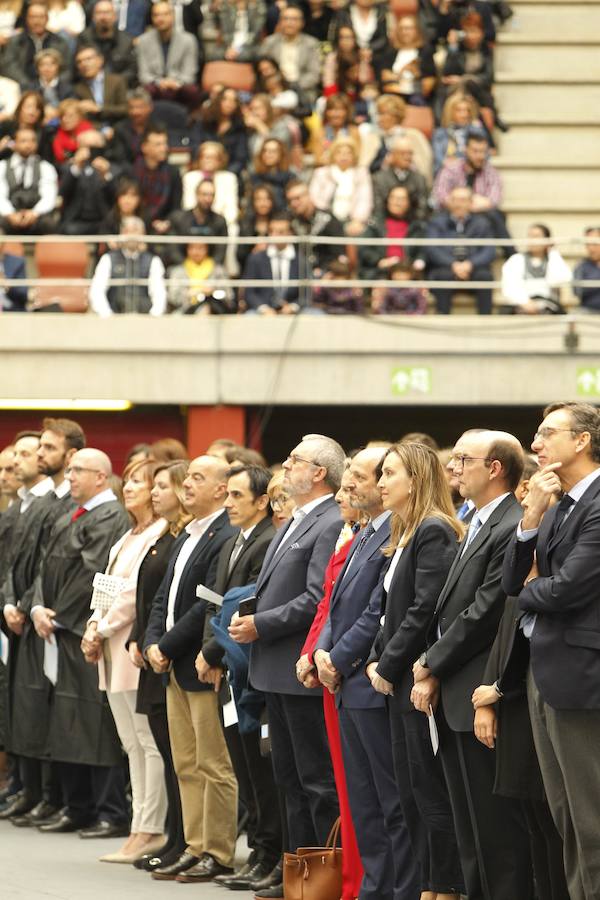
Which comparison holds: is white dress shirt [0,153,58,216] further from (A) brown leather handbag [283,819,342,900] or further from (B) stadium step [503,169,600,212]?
(A) brown leather handbag [283,819,342,900]

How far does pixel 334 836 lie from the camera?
728cm

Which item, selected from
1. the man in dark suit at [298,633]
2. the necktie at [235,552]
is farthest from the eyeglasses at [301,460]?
the necktie at [235,552]

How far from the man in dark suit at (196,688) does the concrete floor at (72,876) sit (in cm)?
20

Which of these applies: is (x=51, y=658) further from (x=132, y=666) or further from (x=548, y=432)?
(x=548, y=432)

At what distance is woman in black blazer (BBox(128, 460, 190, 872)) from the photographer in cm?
867

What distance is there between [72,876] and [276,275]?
8.83 meters

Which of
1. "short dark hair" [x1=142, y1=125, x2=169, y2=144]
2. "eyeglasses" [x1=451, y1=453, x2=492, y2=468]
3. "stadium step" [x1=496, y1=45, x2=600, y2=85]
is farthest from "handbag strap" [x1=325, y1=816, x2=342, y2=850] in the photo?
"stadium step" [x1=496, y1=45, x2=600, y2=85]

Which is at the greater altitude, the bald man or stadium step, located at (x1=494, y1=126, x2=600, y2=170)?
stadium step, located at (x1=494, y1=126, x2=600, y2=170)

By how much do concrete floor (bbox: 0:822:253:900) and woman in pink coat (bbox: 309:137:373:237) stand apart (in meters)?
9.20

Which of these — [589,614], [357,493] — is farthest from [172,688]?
[589,614]

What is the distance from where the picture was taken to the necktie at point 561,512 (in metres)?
5.98

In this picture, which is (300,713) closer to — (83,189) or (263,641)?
(263,641)

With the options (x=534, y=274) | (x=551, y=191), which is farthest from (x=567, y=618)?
(x=551, y=191)

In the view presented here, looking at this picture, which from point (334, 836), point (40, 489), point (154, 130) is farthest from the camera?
point (154, 130)
